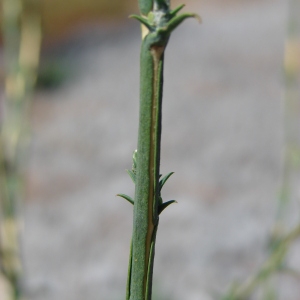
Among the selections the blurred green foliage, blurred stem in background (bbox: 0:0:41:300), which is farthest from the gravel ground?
blurred stem in background (bbox: 0:0:41:300)

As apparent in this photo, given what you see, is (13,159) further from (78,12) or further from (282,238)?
(78,12)

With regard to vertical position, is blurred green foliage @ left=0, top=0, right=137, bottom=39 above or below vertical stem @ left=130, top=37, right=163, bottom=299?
above

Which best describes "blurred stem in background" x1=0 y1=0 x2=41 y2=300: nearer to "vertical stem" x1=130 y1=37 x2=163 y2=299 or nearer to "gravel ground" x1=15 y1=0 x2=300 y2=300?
"vertical stem" x1=130 y1=37 x2=163 y2=299

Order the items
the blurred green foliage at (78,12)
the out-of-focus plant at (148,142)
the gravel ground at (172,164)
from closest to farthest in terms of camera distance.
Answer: the out-of-focus plant at (148,142) < the gravel ground at (172,164) < the blurred green foliage at (78,12)

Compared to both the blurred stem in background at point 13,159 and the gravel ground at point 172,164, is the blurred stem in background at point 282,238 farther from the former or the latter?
the gravel ground at point 172,164

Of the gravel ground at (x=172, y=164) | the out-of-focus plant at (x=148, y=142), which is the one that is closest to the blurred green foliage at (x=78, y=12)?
the gravel ground at (x=172, y=164)

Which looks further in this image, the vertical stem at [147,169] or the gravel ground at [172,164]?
the gravel ground at [172,164]

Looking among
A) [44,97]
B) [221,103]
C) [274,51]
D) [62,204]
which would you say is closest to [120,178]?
[62,204]

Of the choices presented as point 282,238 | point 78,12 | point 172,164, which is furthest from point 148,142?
point 78,12
